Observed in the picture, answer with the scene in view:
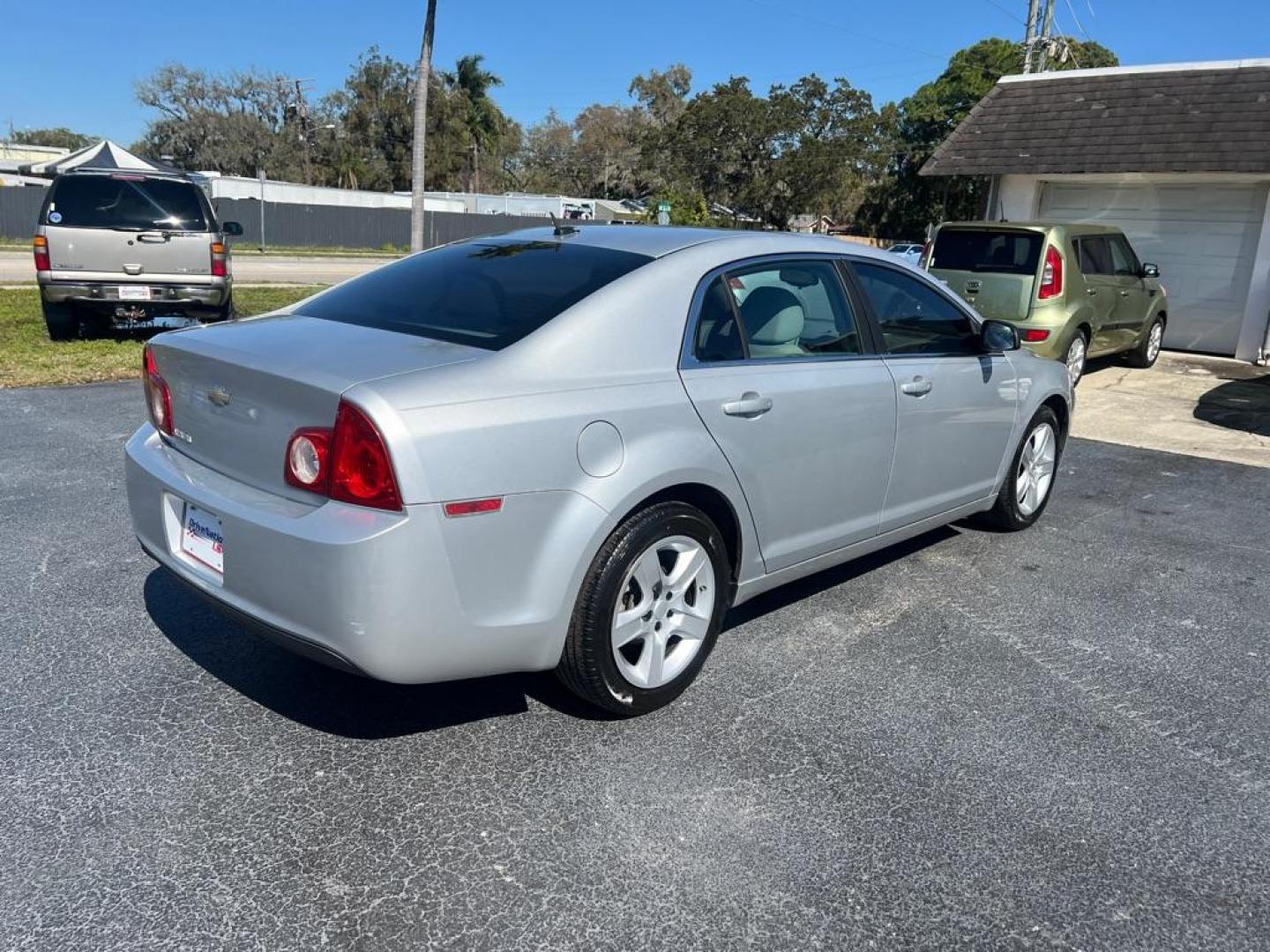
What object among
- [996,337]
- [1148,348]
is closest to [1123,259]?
[1148,348]

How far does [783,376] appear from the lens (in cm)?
368

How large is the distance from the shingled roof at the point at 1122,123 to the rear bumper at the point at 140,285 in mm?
10810

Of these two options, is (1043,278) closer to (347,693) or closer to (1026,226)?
(1026,226)

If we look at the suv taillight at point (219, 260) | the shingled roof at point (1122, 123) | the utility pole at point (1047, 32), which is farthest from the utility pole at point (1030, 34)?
the suv taillight at point (219, 260)

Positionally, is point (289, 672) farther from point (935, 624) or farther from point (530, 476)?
point (935, 624)

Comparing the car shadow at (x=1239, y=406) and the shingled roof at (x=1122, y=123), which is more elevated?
the shingled roof at (x=1122, y=123)

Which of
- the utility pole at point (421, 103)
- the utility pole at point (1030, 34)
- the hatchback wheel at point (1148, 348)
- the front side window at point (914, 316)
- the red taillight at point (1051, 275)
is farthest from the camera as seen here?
the utility pole at point (1030, 34)

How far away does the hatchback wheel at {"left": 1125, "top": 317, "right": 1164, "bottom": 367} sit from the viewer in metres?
12.2

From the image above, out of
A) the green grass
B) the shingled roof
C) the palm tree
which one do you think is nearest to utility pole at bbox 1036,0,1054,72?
the shingled roof

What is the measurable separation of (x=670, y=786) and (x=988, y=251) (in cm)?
846

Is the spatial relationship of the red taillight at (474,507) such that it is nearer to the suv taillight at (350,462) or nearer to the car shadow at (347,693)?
the suv taillight at (350,462)

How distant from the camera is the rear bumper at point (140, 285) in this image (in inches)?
396

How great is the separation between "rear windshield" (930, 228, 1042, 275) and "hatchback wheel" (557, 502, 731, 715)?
296 inches

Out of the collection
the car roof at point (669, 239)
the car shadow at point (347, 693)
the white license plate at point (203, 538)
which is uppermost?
the car roof at point (669, 239)
